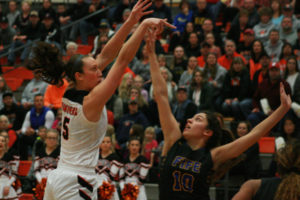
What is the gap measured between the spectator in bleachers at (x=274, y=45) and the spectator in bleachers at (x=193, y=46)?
153 centimetres

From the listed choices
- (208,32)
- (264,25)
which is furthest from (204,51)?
(264,25)

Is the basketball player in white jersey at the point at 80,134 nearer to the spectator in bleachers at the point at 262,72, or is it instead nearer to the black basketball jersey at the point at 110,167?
the black basketball jersey at the point at 110,167

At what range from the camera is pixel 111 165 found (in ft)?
28.8

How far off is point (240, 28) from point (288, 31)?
112 cm

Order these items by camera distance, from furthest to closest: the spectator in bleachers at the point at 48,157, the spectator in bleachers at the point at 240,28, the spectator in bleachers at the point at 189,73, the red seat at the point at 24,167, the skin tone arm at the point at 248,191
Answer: the spectator in bleachers at the point at 240,28 < the spectator in bleachers at the point at 189,73 < the red seat at the point at 24,167 < the spectator in bleachers at the point at 48,157 < the skin tone arm at the point at 248,191

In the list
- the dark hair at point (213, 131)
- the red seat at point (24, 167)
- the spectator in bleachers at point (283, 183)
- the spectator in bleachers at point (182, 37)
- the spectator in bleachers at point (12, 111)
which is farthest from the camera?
the spectator in bleachers at point (182, 37)

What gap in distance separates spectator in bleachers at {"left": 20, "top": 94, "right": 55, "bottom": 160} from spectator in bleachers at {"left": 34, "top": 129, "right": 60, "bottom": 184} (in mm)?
1031

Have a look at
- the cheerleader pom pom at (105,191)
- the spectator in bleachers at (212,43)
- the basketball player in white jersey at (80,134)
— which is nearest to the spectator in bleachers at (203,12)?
the spectator in bleachers at (212,43)

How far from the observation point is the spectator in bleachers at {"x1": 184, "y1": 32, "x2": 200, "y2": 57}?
11851 millimetres

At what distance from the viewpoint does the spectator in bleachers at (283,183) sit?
3.07 m

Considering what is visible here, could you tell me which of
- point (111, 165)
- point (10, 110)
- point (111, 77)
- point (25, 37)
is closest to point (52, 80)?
point (111, 77)

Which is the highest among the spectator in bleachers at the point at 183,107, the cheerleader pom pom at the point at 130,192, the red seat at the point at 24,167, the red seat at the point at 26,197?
the spectator in bleachers at the point at 183,107

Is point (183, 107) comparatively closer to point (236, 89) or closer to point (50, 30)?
point (236, 89)

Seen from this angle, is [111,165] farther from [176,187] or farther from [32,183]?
[176,187]
